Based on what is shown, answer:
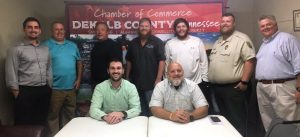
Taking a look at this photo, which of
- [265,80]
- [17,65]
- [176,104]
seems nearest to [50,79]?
[17,65]

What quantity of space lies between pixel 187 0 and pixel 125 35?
37.9 inches

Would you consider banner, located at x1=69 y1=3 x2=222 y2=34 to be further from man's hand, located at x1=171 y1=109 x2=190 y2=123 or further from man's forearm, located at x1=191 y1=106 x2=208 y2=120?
man's hand, located at x1=171 y1=109 x2=190 y2=123

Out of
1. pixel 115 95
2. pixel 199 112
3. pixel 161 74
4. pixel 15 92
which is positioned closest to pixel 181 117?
pixel 199 112

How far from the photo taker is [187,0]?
4.17m

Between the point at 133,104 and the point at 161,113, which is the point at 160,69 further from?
the point at 161,113

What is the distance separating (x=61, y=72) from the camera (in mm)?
3705

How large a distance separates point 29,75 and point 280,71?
8.73 ft

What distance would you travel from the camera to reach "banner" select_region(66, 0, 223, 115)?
13.5 feet

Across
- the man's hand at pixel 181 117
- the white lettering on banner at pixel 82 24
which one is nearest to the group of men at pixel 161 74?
the man's hand at pixel 181 117

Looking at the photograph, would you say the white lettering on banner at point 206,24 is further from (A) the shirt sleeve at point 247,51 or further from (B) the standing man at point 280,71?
(B) the standing man at point 280,71

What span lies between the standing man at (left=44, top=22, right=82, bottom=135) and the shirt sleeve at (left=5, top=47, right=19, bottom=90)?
1.57 ft

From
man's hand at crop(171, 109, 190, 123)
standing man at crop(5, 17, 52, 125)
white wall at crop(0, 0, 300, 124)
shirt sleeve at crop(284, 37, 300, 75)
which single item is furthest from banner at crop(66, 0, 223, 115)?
man's hand at crop(171, 109, 190, 123)

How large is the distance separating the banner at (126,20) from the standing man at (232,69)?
52 centimetres

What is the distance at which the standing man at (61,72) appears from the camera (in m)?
3.70
